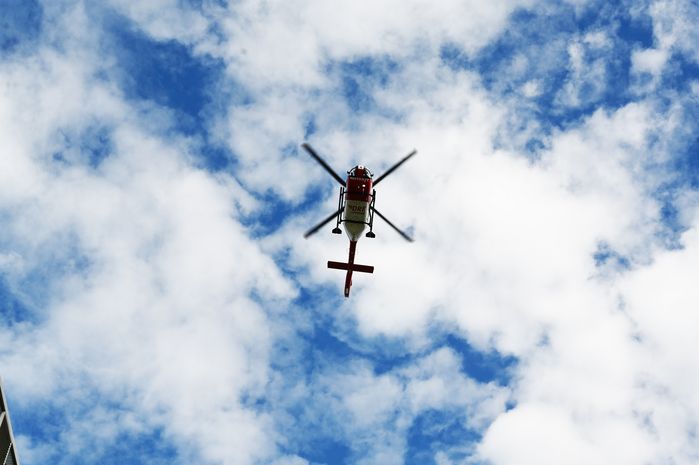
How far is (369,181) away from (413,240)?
512cm

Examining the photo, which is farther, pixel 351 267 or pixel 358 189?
pixel 351 267

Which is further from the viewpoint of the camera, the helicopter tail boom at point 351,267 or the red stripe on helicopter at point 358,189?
the helicopter tail boom at point 351,267

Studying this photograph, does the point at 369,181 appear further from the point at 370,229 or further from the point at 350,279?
the point at 350,279

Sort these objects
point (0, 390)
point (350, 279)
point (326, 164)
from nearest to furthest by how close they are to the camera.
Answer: point (0, 390), point (326, 164), point (350, 279)

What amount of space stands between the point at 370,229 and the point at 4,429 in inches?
826

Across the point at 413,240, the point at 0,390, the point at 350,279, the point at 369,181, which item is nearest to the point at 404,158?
the point at 369,181

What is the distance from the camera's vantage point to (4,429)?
96.0ft

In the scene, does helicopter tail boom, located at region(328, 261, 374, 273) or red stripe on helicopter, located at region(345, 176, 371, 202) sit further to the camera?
helicopter tail boom, located at region(328, 261, 374, 273)

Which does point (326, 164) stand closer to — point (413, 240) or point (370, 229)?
point (370, 229)

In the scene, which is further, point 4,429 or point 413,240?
point 413,240

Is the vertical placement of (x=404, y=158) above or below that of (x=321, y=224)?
above

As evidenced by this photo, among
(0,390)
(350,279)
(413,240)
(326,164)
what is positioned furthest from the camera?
(350,279)

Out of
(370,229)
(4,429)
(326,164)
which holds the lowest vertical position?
(4,429)

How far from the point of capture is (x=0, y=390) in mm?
28562
